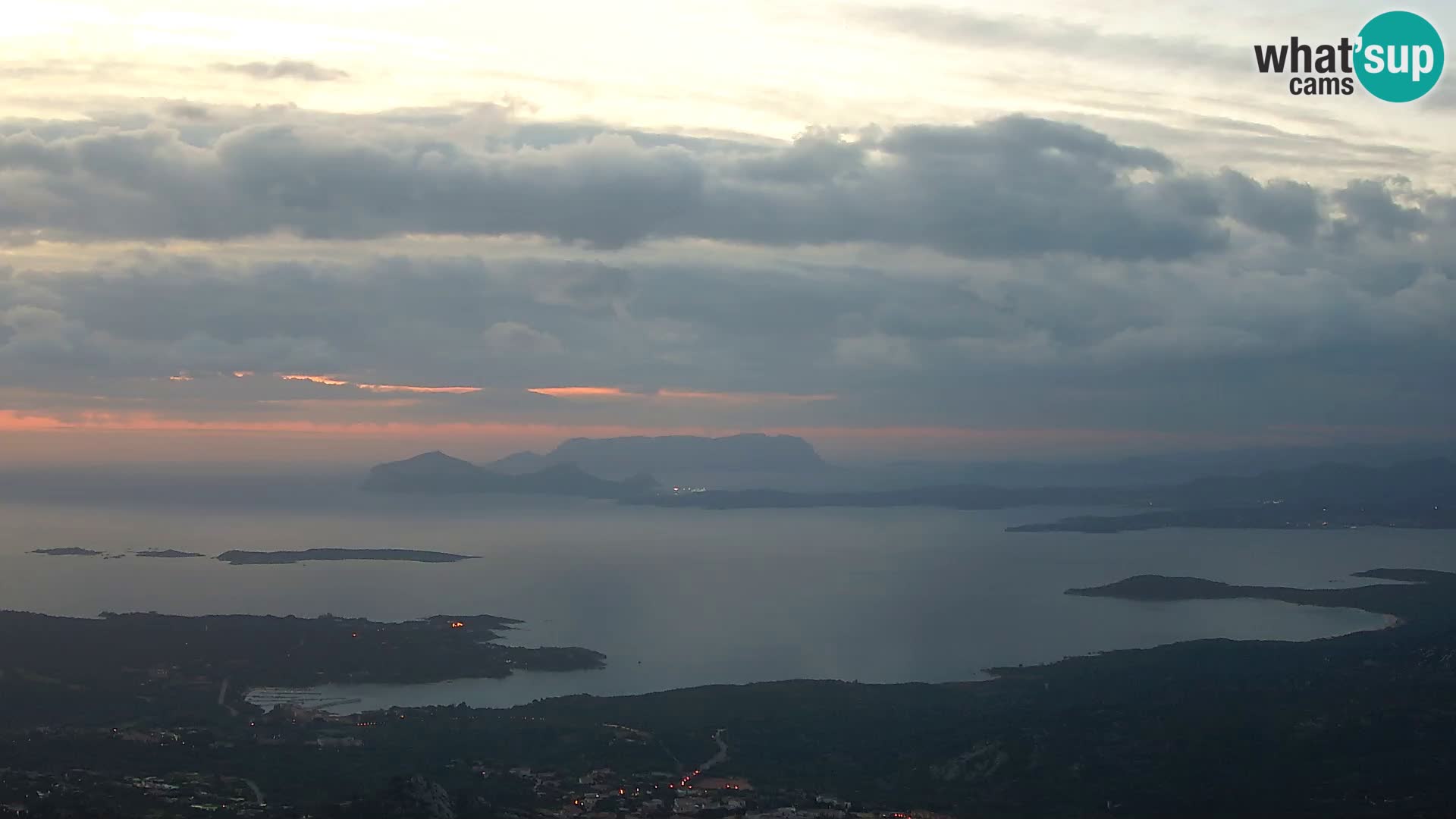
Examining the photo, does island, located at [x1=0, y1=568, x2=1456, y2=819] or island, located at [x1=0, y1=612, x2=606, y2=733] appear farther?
island, located at [x1=0, y1=612, x2=606, y2=733]

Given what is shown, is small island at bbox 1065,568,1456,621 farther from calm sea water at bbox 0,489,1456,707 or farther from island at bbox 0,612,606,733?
island at bbox 0,612,606,733

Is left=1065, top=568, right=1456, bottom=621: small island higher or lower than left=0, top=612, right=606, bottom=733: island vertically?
lower

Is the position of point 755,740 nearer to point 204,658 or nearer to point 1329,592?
point 204,658

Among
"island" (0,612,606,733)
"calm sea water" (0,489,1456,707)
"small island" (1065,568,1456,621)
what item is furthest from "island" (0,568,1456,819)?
"small island" (1065,568,1456,621)

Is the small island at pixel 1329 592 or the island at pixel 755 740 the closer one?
the island at pixel 755 740

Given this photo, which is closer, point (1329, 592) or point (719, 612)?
point (719, 612)

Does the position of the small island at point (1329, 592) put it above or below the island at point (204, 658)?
below

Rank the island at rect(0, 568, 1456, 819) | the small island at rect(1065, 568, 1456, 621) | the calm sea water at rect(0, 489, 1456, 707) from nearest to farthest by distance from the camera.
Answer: the island at rect(0, 568, 1456, 819) → the calm sea water at rect(0, 489, 1456, 707) → the small island at rect(1065, 568, 1456, 621)

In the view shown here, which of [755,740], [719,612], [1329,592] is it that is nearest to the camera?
[755,740]

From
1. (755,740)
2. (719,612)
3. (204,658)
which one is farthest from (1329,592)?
(204,658)

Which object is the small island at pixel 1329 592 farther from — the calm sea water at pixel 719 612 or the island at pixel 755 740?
the island at pixel 755 740

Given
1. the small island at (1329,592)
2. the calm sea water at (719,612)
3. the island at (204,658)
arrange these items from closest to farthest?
the island at (204,658), the calm sea water at (719,612), the small island at (1329,592)

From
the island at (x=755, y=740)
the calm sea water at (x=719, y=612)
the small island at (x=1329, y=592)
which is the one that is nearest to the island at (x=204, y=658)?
the island at (x=755, y=740)

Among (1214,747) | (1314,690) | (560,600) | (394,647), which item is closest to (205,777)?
(394,647)
